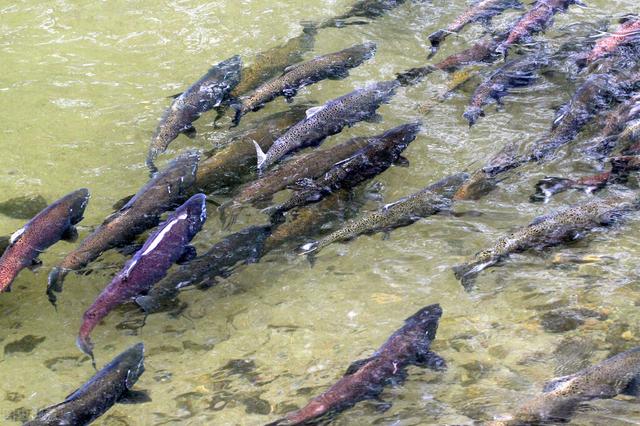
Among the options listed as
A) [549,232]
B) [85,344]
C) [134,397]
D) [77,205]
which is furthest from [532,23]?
[134,397]

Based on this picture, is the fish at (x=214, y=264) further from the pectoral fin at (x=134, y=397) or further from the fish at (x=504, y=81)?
the fish at (x=504, y=81)

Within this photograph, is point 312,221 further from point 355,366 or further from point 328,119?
point 355,366

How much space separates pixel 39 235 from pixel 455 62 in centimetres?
444

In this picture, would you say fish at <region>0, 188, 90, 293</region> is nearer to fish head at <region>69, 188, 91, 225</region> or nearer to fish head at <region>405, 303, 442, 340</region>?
fish head at <region>69, 188, 91, 225</region>

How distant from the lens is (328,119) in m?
6.56

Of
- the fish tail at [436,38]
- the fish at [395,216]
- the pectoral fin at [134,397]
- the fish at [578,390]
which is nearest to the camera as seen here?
the fish at [578,390]

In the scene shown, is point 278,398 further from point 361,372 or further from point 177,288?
point 177,288

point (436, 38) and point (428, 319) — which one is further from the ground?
point (436, 38)

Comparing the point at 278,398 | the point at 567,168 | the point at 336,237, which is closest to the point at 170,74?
the point at 336,237

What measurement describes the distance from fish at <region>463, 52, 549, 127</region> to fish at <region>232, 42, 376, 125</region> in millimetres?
1189

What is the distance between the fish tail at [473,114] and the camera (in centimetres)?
705

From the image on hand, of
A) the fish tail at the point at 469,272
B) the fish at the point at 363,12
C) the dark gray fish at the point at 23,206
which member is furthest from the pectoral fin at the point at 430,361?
the fish at the point at 363,12

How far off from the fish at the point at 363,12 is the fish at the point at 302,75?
1.41 meters

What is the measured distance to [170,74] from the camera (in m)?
8.41
